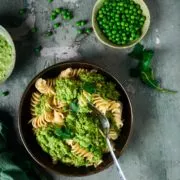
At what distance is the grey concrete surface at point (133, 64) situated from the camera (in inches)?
89.7

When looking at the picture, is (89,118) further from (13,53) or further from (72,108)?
(13,53)

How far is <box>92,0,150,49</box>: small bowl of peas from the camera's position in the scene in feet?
7.22

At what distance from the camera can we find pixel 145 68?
7.29 ft

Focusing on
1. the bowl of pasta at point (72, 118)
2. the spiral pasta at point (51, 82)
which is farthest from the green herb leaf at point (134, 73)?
the spiral pasta at point (51, 82)

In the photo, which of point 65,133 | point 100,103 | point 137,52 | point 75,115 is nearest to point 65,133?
point 65,133

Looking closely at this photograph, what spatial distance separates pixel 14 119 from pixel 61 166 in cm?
38

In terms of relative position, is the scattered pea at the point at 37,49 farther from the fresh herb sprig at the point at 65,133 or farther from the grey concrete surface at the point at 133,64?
the fresh herb sprig at the point at 65,133

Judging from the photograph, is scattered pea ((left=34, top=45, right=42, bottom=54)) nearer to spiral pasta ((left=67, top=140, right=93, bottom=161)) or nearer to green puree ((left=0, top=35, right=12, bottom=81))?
green puree ((left=0, top=35, right=12, bottom=81))

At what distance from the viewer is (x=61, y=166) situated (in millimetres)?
2170

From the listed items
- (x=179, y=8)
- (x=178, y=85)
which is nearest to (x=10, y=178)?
(x=178, y=85)

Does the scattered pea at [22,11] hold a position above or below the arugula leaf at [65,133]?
above

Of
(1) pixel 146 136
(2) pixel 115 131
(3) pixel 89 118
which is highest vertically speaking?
(3) pixel 89 118

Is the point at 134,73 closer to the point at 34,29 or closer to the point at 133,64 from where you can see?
the point at 133,64

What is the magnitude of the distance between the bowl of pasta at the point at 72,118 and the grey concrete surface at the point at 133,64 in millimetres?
130
